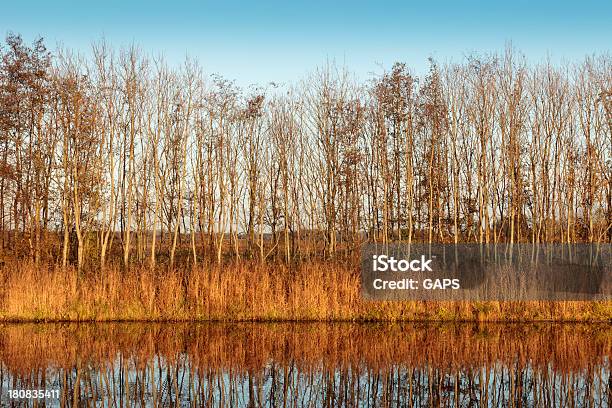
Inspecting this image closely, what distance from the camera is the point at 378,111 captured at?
58.2 ft

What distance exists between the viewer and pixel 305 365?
8.16 metres

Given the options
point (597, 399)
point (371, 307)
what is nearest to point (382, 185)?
point (371, 307)

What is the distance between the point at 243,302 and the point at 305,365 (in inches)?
172

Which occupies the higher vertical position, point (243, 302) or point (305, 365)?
point (243, 302)

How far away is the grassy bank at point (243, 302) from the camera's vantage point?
1217 centimetres

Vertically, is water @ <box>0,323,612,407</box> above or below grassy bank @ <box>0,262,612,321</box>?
below

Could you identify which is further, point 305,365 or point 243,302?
point 243,302

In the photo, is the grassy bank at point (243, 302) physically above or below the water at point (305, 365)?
above

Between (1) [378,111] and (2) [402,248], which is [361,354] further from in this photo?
(1) [378,111]

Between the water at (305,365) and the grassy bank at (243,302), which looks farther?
the grassy bank at (243,302)

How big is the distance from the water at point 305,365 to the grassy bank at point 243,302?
2.36ft

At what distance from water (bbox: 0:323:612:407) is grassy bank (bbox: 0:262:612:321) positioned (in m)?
0.72

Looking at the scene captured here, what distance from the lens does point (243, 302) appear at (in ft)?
40.6

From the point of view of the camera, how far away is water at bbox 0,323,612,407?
664 cm
